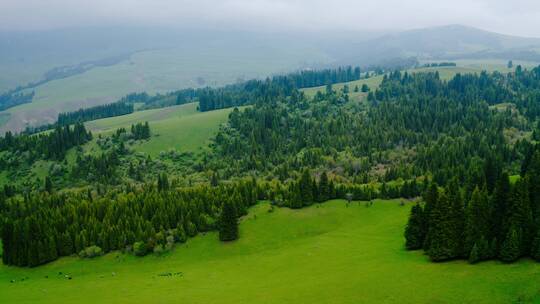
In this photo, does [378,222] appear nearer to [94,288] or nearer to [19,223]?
[94,288]

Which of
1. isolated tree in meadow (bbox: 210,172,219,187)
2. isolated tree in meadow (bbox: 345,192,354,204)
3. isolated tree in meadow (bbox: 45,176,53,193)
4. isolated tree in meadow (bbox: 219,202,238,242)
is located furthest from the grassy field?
isolated tree in meadow (bbox: 45,176,53,193)

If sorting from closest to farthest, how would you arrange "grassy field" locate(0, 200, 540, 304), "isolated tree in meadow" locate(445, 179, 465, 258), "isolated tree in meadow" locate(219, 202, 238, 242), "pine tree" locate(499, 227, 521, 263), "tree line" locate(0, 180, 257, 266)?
"grassy field" locate(0, 200, 540, 304) → "pine tree" locate(499, 227, 521, 263) → "isolated tree in meadow" locate(445, 179, 465, 258) → "tree line" locate(0, 180, 257, 266) → "isolated tree in meadow" locate(219, 202, 238, 242)

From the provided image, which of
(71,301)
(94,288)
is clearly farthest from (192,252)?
(71,301)

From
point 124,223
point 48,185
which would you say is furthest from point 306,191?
point 48,185

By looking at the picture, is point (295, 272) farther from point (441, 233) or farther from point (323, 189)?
point (323, 189)

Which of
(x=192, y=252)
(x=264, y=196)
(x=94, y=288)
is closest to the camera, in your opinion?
(x=94, y=288)

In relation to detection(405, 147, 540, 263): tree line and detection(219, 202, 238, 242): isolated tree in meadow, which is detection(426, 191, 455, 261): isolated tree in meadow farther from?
detection(219, 202, 238, 242): isolated tree in meadow

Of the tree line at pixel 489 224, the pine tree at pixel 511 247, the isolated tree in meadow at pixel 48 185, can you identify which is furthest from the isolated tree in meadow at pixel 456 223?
the isolated tree in meadow at pixel 48 185

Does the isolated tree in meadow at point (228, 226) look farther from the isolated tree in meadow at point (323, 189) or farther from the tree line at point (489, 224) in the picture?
the tree line at point (489, 224)
